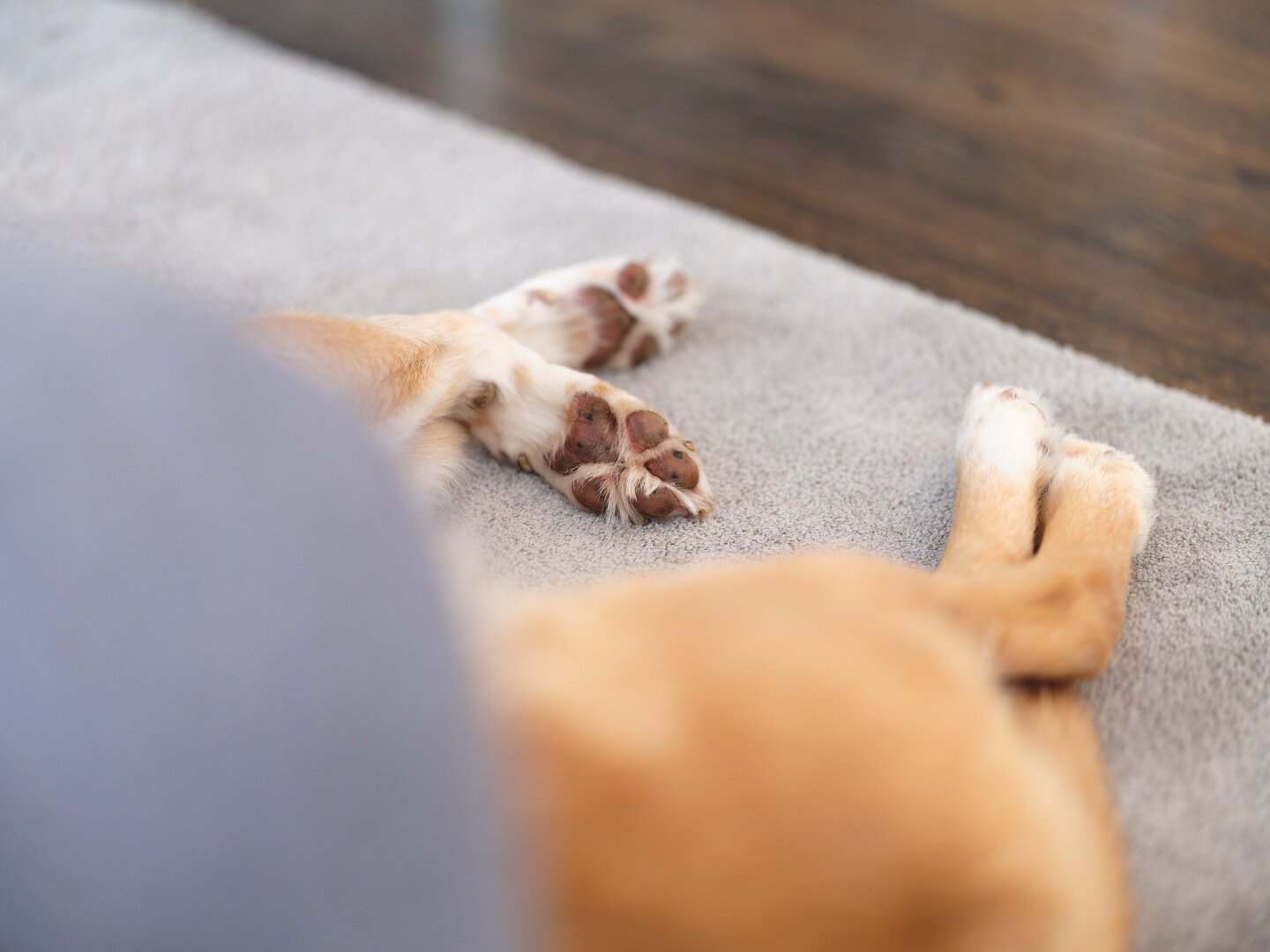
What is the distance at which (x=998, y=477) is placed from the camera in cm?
129

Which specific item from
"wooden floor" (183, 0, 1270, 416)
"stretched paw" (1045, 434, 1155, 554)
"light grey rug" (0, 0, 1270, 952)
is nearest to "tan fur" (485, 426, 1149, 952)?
"light grey rug" (0, 0, 1270, 952)

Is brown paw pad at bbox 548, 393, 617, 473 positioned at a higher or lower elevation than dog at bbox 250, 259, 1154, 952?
lower

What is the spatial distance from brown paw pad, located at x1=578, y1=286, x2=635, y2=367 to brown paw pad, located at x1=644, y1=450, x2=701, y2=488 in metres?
0.29

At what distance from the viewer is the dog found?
0.67 meters

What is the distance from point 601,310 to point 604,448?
0.99 ft

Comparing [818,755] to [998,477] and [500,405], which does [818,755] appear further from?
[500,405]

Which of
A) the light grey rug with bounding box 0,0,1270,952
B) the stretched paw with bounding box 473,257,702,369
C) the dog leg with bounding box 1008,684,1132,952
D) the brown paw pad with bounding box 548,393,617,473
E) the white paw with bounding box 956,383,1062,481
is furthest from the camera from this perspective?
the stretched paw with bounding box 473,257,702,369

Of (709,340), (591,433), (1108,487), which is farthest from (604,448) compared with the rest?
(1108,487)

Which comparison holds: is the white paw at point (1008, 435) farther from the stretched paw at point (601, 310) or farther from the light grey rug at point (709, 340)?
the stretched paw at point (601, 310)

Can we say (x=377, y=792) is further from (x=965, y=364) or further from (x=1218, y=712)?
(x=965, y=364)

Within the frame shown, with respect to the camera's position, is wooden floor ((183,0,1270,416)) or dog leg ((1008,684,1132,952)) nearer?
dog leg ((1008,684,1132,952))

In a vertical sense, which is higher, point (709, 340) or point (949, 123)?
point (949, 123)

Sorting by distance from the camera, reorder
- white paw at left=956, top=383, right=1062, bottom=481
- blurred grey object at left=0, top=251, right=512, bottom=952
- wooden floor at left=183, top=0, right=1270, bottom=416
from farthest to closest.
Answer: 1. wooden floor at left=183, top=0, right=1270, bottom=416
2. white paw at left=956, top=383, right=1062, bottom=481
3. blurred grey object at left=0, top=251, right=512, bottom=952

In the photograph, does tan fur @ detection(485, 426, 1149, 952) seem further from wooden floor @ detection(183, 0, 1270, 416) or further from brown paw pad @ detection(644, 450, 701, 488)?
wooden floor @ detection(183, 0, 1270, 416)
